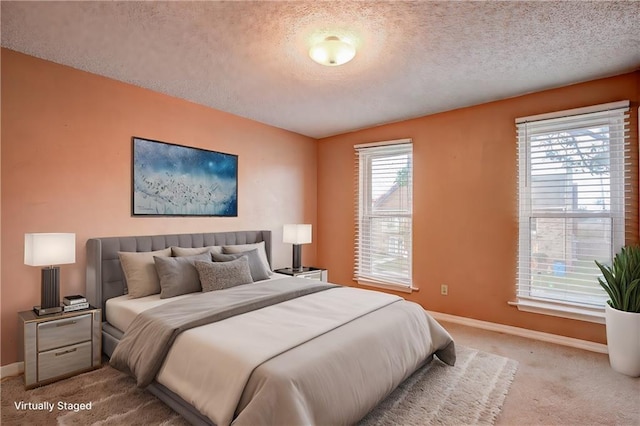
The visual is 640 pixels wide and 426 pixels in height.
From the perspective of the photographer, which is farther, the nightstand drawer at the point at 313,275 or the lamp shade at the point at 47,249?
the nightstand drawer at the point at 313,275

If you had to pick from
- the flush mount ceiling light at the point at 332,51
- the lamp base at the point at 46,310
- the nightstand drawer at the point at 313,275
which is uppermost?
the flush mount ceiling light at the point at 332,51

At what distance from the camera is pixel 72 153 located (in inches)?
115

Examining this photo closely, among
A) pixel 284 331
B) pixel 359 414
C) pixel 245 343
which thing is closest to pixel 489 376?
pixel 359 414

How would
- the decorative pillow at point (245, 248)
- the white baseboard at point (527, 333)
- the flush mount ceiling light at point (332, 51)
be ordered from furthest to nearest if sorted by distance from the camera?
the decorative pillow at point (245, 248) < the white baseboard at point (527, 333) < the flush mount ceiling light at point (332, 51)

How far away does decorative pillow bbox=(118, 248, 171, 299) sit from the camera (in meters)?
2.92

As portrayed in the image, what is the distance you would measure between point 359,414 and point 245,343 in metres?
0.76

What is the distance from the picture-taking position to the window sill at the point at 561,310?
3.10 meters

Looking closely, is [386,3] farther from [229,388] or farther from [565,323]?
[565,323]

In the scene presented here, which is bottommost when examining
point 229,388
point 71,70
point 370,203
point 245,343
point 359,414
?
point 359,414

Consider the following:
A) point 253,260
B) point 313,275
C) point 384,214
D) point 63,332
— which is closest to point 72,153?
point 63,332

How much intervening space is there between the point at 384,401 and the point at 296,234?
2.50 metres

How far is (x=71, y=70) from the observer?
9.48 ft

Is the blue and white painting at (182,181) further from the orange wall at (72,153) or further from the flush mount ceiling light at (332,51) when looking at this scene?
the flush mount ceiling light at (332,51)

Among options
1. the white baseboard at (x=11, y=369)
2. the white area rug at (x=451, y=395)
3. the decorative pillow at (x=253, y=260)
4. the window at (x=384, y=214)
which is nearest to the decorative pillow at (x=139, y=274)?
the decorative pillow at (x=253, y=260)
